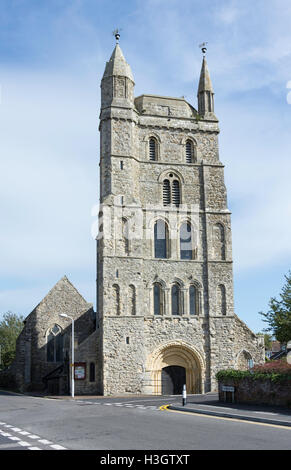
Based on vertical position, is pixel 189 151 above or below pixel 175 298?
above

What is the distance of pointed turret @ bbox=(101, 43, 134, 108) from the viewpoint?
39.9 meters

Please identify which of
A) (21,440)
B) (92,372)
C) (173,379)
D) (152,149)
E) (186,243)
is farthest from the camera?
(152,149)

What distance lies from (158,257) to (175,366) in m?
7.83

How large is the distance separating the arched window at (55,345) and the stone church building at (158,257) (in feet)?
8.58

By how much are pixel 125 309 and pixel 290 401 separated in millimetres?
18313

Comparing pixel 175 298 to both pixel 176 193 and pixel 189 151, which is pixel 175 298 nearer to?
pixel 176 193

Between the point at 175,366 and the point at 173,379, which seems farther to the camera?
the point at 175,366

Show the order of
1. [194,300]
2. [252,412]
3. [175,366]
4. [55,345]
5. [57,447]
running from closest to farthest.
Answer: [57,447]
[252,412]
[175,366]
[194,300]
[55,345]

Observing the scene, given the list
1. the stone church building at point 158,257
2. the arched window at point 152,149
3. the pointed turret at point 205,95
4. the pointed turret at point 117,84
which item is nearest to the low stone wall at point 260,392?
the stone church building at point 158,257

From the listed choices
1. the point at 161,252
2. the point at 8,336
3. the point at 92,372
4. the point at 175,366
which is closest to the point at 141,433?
the point at 92,372

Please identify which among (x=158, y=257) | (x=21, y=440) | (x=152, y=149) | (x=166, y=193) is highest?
(x=152, y=149)

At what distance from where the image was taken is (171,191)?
4041cm

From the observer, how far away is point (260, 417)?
16234 millimetres
